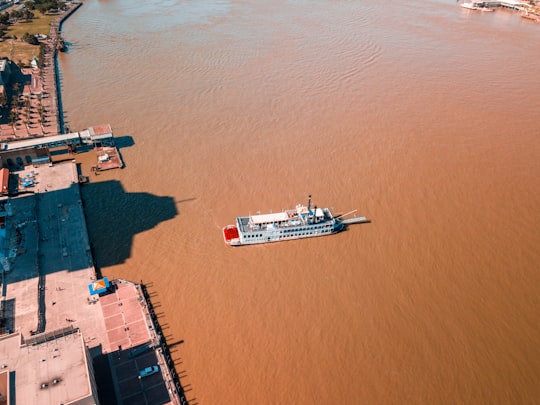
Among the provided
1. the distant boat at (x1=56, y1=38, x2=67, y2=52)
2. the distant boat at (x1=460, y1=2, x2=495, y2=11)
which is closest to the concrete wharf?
the distant boat at (x1=56, y1=38, x2=67, y2=52)

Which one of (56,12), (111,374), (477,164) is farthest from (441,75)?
(56,12)

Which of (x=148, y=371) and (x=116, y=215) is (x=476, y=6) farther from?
(x=148, y=371)

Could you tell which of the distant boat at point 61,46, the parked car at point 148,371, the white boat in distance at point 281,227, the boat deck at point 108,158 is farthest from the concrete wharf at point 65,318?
the distant boat at point 61,46

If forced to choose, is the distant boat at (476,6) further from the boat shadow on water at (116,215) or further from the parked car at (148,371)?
the parked car at (148,371)

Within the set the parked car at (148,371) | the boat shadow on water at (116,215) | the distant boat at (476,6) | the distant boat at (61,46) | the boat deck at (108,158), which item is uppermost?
the distant boat at (476,6)

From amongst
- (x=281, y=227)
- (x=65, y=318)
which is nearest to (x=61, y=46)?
(x=65, y=318)

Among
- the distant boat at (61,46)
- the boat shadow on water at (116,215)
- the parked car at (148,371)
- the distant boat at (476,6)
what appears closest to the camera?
the parked car at (148,371)

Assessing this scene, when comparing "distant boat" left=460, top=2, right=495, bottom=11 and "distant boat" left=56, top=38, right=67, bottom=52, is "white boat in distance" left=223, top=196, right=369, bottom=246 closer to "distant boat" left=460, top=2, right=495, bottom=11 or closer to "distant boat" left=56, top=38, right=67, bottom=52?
"distant boat" left=56, top=38, right=67, bottom=52

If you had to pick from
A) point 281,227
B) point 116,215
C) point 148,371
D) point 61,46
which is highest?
point 61,46

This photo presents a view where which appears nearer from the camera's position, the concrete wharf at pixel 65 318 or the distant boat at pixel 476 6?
the concrete wharf at pixel 65 318
